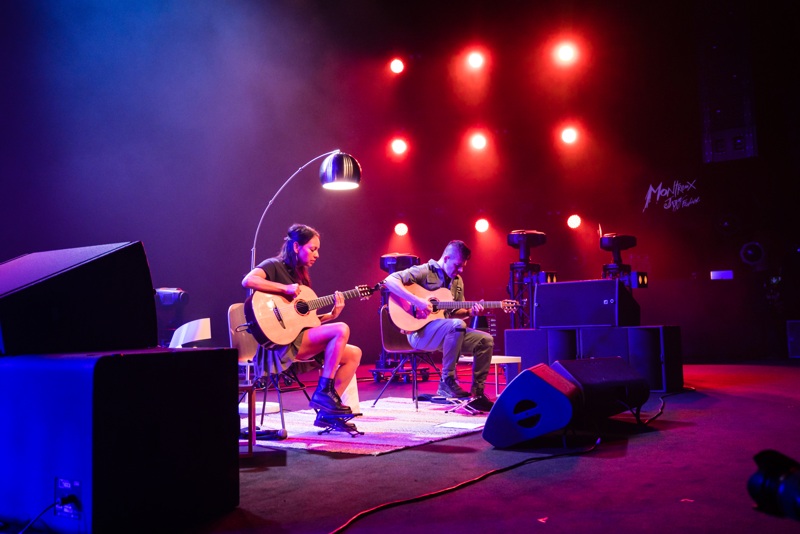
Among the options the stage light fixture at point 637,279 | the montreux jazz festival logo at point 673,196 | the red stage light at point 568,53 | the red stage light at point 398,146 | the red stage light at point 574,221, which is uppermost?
the red stage light at point 568,53

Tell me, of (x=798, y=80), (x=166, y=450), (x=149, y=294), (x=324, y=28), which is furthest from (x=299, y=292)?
(x=798, y=80)

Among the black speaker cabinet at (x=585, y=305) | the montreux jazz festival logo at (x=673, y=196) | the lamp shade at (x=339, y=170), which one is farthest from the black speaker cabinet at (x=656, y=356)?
the montreux jazz festival logo at (x=673, y=196)

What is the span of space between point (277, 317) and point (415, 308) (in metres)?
1.85

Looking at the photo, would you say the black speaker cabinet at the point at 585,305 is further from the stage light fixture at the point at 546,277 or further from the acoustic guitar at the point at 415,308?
the stage light fixture at the point at 546,277

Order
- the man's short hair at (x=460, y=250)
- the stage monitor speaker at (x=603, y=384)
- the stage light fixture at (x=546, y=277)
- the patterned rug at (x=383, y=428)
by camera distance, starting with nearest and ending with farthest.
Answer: the stage monitor speaker at (x=603, y=384) < the patterned rug at (x=383, y=428) < the man's short hair at (x=460, y=250) < the stage light fixture at (x=546, y=277)

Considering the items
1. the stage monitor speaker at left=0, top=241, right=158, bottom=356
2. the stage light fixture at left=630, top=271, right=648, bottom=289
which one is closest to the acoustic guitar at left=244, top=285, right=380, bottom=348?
the stage monitor speaker at left=0, top=241, right=158, bottom=356

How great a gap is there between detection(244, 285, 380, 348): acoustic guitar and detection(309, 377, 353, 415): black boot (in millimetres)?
385

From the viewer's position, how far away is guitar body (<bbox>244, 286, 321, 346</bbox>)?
168 inches

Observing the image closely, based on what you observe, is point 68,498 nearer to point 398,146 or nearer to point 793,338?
point 398,146

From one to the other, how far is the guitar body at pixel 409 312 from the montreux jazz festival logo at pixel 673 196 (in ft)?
18.1

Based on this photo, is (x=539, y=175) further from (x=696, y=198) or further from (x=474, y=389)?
(x=474, y=389)

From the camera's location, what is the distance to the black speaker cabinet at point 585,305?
6.45 m

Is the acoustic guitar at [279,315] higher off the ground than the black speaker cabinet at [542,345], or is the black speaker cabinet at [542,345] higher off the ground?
the acoustic guitar at [279,315]

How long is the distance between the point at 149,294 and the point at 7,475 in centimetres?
85
